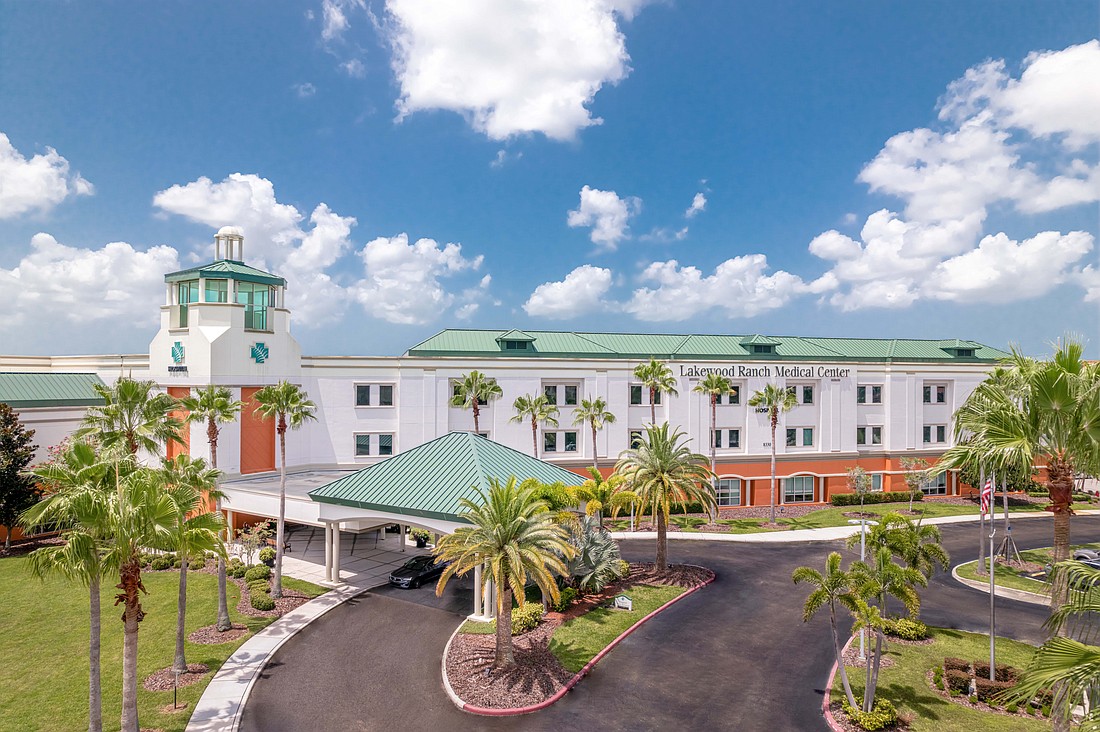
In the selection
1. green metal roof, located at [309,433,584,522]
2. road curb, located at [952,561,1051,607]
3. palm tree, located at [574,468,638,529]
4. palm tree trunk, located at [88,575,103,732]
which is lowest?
road curb, located at [952,561,1051,607]

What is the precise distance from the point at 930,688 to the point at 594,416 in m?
33.4

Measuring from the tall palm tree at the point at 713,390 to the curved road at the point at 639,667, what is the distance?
2070cm

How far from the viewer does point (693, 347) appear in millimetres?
61281

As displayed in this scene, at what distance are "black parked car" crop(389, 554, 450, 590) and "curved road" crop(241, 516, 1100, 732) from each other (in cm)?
85

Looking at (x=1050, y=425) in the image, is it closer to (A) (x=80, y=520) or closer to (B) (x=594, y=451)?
(A) (x=80, y=520)

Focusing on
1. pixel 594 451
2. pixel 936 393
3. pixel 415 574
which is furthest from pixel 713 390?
pixel 415 574

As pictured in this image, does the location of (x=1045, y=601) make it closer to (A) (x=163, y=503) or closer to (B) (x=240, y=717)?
(B) (x=240, y=717)

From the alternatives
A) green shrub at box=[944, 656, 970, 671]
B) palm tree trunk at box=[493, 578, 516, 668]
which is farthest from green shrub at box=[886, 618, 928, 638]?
palm tree trunk at box=[493, 578, 516, 668]

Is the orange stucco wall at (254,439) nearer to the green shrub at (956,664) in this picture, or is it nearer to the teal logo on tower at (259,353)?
the teal logo on tower at (259,353)

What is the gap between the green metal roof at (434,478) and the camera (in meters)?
30.1

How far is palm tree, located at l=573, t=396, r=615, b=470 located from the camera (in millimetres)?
53094

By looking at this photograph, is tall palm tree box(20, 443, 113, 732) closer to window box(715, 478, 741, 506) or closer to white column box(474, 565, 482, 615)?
white column box(474, 565, 482, 615)

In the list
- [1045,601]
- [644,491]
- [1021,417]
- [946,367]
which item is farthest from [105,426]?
[946,367]

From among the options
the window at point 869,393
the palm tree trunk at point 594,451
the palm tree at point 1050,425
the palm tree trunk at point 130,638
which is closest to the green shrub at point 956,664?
the palm tree at point 1050,425
